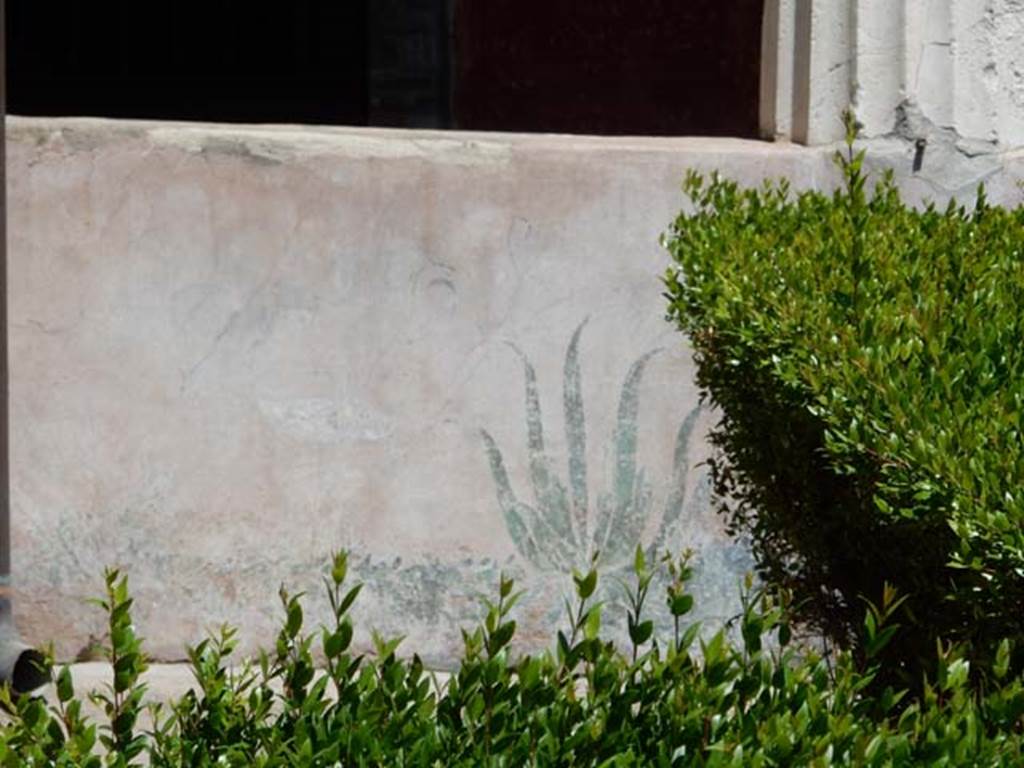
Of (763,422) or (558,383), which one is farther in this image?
(558,383)

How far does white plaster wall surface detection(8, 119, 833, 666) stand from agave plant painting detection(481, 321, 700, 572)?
2 cm

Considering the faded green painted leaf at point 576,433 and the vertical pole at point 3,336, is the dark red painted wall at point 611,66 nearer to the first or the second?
the faded green painted leaf at point 576,433

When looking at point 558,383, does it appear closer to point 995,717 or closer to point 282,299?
point 282,299

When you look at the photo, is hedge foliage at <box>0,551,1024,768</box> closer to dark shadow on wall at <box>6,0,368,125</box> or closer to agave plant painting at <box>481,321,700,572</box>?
agave plant painting at <box>481,321,700,572</box>

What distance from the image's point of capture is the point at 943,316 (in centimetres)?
336

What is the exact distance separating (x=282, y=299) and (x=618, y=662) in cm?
289

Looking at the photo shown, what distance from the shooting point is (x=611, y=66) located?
22.4 ft

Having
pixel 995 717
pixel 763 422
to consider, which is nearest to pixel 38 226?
pixel 763 422

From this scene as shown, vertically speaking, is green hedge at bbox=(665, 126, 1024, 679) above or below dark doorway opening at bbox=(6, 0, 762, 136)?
below

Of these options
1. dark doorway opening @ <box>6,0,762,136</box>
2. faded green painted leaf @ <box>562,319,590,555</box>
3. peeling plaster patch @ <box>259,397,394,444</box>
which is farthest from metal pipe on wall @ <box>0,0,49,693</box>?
dark doorway opening @ <box>6,0,762,136</box>

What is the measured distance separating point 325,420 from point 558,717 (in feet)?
9.79

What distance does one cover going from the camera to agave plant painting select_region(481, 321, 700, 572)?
5.18 metres

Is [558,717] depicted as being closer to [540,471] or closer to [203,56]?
[540,471]

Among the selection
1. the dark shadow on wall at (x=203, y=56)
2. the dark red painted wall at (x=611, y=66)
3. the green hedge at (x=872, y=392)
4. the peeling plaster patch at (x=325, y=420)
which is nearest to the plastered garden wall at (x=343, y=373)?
the peeling plaster patch at (x=325, y=420)
